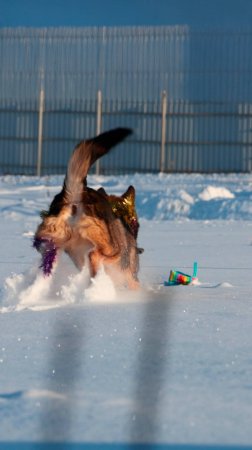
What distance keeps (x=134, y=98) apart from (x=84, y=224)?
17965mm

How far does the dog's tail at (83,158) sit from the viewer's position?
5.73 metres

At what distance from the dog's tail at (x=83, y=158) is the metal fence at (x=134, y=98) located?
1645 centimetres

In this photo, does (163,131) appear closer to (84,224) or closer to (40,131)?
(40,131)

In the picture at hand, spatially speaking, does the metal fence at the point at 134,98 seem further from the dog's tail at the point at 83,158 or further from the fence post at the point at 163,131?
the dog's tail at the point at 83,158

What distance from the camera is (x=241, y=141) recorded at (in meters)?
22.7

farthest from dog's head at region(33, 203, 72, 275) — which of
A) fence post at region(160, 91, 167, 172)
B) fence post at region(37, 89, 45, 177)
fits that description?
fence post at region(37, 89, 45, 177)

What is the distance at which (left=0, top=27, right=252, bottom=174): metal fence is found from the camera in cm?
2286

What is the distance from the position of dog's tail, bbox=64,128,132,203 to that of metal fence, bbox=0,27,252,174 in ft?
54.0

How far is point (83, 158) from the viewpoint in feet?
19.3

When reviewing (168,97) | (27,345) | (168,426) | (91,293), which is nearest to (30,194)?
(168,97)

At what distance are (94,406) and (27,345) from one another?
1049mm

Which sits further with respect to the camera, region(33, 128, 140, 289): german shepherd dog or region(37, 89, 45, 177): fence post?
region(37, 89, 45, 177): fence post

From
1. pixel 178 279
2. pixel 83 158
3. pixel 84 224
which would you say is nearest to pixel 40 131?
pixel 178 279

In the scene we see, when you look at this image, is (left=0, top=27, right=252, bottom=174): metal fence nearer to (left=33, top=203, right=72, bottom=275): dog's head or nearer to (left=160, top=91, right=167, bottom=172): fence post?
(left=160, top=91, right=167, bottom=172): fence post
